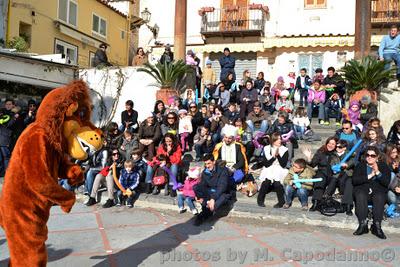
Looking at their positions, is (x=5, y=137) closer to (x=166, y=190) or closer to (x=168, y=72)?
(x=166, y=190)

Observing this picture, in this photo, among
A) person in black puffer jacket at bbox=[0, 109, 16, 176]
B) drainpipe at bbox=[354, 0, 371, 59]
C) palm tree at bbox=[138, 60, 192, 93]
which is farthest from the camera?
palm tree at bbox=[138, 60, 192, 93]

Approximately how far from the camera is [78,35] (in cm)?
1886

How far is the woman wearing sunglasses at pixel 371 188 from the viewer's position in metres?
5.86

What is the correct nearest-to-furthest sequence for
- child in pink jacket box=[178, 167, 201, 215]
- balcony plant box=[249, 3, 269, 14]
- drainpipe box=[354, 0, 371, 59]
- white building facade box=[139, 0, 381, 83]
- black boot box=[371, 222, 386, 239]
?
black boot box=[371, 222, 386, 239]
child in pink jacket box=[178, 167, 201, 215]
drainpipe box=[354, 0, 371, 59]
white building facade box=[139, 0, 381, 83]
balcony plant box=[249, 3, 269, 14]

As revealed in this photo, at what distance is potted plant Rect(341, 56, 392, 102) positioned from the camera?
10047 mm

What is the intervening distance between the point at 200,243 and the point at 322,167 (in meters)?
3.00

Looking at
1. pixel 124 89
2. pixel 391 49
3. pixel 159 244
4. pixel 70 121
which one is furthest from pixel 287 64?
pixel 70 121

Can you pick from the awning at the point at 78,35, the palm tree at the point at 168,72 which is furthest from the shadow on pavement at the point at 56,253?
the awning at the point at 78,35

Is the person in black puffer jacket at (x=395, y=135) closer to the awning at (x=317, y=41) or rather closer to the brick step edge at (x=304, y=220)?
the brick step edge at (x=304, y=220)

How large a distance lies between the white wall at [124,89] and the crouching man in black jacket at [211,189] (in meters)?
6.05

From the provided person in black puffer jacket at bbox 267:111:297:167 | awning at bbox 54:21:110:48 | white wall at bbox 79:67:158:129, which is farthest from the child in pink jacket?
awning at bbox 54:21:110:48

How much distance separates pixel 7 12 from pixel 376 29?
15.8 meters

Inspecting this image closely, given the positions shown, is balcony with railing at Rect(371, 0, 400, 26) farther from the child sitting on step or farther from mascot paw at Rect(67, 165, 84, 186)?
mascot paw at Rect(67, 165, 84, 186)

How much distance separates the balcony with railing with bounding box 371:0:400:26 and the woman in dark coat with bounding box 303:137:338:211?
42.4ft
